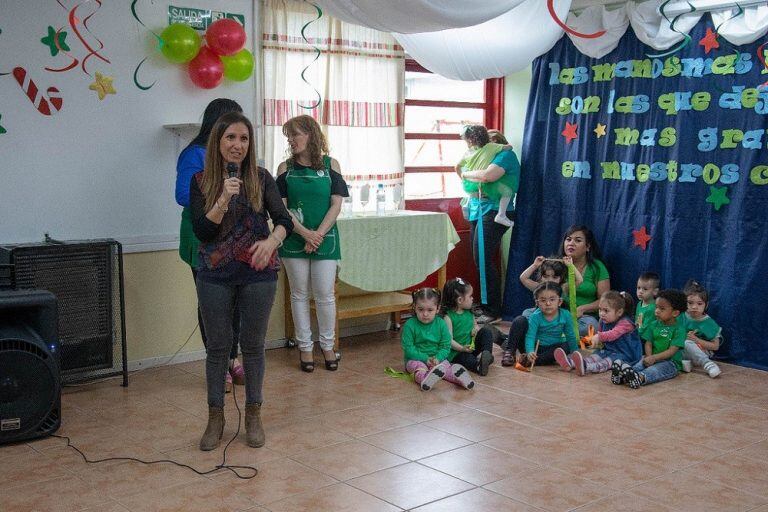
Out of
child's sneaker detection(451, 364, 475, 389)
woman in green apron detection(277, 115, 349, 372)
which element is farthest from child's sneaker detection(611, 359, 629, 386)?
woman in green apron detection(277, 115, 349, 372)

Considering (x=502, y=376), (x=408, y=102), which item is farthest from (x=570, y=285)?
(x=408, y=102)

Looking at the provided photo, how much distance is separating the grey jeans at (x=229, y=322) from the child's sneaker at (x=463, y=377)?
4.35ft

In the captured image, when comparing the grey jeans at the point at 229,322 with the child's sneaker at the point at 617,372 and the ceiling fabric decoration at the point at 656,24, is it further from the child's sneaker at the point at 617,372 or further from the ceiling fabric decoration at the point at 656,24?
the ceiling fabric decoration at the point at 656,24

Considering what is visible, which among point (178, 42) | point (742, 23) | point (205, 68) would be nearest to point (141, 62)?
point (178, 42)

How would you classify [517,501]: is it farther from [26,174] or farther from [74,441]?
[26,174]

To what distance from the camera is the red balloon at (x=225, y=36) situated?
4848 mm

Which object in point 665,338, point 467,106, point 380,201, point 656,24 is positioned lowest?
point 665,338

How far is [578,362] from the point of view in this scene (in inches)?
195

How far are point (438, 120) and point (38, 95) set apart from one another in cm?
304

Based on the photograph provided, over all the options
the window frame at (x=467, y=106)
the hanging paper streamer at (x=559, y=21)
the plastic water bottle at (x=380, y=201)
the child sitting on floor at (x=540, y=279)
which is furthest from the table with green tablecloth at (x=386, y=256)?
the hanging paper streamer at (x=559, y=21)

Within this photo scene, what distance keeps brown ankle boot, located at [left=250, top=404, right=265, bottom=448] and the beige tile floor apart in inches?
1.7

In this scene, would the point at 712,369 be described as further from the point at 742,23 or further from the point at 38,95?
the point at 38,95

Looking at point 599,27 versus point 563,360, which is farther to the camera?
point 599,27

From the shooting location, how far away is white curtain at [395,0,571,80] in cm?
507
